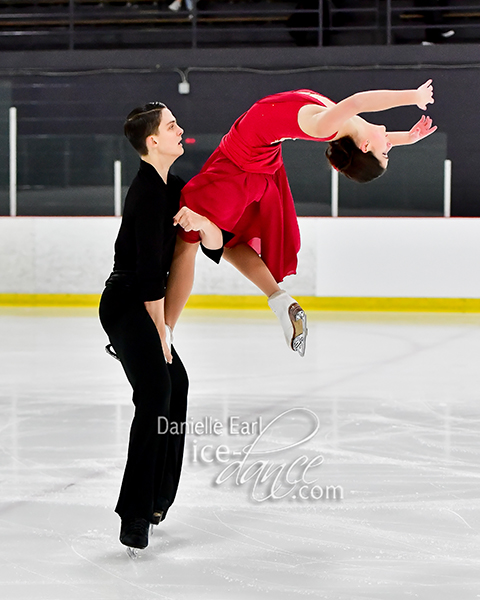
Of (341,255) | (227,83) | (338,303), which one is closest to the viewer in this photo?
(341,255)

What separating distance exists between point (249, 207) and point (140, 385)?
78 cm

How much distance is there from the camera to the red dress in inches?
109

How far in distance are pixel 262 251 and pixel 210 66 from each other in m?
9.04

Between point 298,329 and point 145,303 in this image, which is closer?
point 145,303

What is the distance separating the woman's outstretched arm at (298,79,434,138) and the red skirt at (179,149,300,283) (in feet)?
1.28

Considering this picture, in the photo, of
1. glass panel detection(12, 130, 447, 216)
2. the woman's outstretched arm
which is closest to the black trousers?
the woman's outstretched arm

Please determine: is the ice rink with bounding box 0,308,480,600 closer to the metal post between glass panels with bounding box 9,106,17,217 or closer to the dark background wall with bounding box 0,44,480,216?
the metal post between glass panels with bounding box 9,106,17,217

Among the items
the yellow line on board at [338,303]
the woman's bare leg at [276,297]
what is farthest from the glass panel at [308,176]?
the woman's bare leg at [276,297]

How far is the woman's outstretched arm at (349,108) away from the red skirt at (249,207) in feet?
1.28

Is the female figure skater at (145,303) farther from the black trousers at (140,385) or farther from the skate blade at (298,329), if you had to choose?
the skate blade at (298,329)

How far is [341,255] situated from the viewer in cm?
1018

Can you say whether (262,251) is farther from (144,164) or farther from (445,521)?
(445,521)

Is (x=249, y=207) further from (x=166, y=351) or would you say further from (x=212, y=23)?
(x=212, y=23)

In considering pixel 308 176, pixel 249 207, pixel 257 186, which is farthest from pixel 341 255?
pixel 257 186
